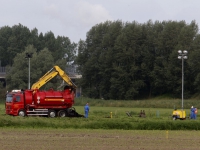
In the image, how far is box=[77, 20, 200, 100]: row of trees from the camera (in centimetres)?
10794

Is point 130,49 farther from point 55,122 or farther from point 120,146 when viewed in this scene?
point 120,146

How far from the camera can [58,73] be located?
57.1 metres

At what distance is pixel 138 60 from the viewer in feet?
381

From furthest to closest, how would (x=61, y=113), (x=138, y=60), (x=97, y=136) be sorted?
1. (x=138, y=60)
2. (x=61, y=113)
3. (x=97, y=136)

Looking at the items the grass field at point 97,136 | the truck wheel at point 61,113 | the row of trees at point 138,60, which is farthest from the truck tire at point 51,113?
the row of trees at point 138,60

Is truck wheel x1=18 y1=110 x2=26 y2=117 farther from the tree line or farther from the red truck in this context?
the tree line

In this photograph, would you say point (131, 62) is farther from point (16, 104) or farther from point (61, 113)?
point (16, 104)

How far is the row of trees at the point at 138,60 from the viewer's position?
354 ft

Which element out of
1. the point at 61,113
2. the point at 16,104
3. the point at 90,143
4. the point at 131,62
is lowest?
the point at 90,143

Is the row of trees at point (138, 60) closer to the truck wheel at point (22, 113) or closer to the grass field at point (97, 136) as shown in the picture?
the truck wheel at point (22, 113)

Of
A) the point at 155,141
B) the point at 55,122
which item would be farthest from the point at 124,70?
the point at 155,141

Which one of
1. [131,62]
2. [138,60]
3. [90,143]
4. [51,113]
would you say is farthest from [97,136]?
[138,60]

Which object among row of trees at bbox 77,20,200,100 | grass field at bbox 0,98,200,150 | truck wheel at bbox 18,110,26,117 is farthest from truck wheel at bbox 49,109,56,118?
row of trees at bbox 77,20,200,100

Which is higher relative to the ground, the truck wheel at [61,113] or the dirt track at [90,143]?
the truck wheel at [61,113]
